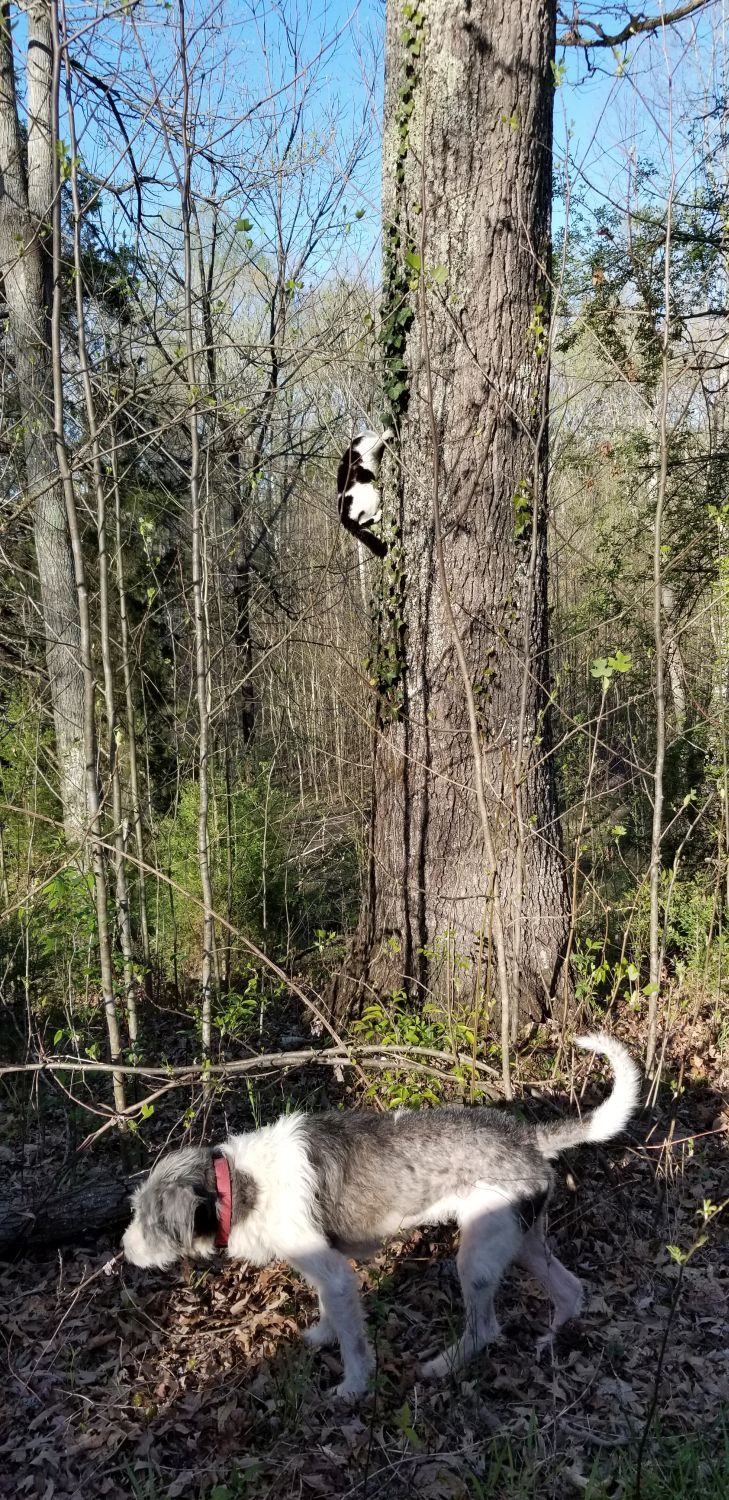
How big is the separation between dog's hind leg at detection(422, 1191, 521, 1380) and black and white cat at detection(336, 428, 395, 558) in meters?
3.57

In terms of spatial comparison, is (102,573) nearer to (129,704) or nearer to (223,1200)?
(129,704)

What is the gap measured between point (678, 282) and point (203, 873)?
318 inches

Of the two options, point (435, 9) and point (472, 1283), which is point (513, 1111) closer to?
point (472, 1283)

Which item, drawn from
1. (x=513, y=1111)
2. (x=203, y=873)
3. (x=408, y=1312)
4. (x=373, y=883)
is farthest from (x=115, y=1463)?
(x=373, y=883)

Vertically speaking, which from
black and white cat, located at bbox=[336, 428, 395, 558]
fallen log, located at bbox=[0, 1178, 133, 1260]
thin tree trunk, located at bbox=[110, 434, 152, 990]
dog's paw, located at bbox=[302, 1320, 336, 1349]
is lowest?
dog's paw, located at bbox=[302, 1320, 336, 1349]

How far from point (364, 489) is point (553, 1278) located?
4180 mm

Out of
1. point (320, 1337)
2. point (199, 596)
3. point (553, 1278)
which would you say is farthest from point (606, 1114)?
point (199, 596)

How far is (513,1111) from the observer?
4258 mm

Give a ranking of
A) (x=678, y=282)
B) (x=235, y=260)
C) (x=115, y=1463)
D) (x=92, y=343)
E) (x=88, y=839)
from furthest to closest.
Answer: (x=235, y=260) → (x=678, y=282) → (x=92, y=343) → (x=88, y=839) → (x=115, y=1463)

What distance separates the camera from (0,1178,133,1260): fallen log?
4.09 metres

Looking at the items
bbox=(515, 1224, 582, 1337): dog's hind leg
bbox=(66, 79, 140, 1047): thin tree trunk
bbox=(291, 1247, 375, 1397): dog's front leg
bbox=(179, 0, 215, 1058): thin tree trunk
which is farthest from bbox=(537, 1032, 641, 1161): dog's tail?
bbox=(66, 79, 140, 1047): thin tree trunk

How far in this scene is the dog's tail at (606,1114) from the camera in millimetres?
3479

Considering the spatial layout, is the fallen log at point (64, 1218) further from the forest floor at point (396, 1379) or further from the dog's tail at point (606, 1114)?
the dog's tail at point (606, 1114)

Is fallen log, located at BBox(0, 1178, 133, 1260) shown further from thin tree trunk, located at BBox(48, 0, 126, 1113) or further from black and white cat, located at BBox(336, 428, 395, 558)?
black and white cat, located at BBox(336, 428, 395, 558)
